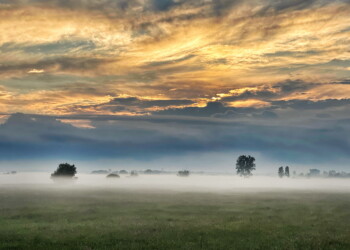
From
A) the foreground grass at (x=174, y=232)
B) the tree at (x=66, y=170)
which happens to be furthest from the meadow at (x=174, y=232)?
the tree at (x=66, y=170)

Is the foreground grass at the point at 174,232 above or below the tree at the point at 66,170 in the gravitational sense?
below

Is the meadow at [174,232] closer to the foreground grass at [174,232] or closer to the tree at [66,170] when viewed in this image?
the foreground grass at [174,232]

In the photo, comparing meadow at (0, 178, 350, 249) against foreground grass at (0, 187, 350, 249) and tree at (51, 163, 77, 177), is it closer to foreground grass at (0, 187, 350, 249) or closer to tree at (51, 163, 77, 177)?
foreground grass at (0, 187, 350, 249)

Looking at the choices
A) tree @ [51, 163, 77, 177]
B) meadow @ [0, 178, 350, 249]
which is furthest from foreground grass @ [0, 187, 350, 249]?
tree @ [51, 163, 77, 177]

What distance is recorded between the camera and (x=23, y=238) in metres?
34.1

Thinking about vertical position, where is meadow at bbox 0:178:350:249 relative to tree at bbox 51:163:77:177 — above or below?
below

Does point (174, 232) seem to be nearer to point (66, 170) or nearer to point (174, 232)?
point (174, 232)

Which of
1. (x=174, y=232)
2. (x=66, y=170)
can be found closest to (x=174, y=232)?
(x=174, y=232)

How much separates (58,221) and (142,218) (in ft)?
34.2

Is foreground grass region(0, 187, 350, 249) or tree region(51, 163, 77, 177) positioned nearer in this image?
foreground grass region(0, 187, 350, 249)

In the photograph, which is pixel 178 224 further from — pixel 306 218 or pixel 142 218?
pixel 306 218

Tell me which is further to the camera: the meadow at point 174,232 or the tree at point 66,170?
the tree at point 66,170

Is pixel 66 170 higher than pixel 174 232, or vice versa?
pixel 66 170

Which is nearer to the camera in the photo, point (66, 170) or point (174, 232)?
point (174, 232)
